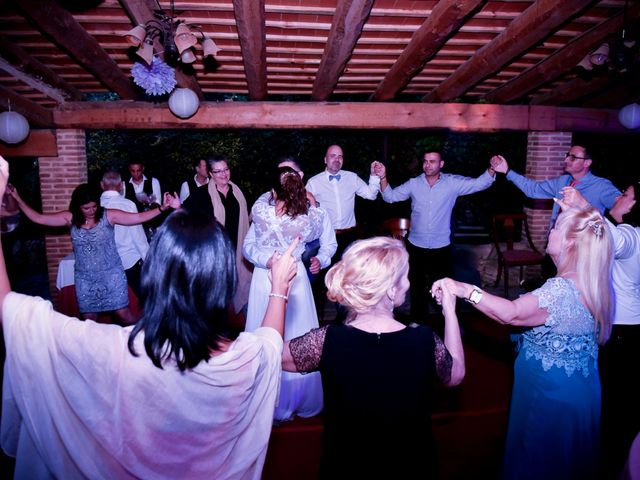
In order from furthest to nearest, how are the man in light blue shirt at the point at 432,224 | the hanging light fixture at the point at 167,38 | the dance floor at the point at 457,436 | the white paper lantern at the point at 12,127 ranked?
1. the man in light blue shirt at the point at 432,224
2. the white paper lantern at the point at 12,127
3. the hanging light fixture at the point at 167,38
4. the dance floor at the point at 457,436

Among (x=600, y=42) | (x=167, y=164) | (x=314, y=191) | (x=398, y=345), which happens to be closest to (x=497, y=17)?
(x=600, y=42)

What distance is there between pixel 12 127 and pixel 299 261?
11.4 ft

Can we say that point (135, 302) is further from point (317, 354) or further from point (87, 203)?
point (317, 354)

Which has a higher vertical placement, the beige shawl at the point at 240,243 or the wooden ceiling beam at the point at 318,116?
the wooden ceiling beam at the point at 318,116

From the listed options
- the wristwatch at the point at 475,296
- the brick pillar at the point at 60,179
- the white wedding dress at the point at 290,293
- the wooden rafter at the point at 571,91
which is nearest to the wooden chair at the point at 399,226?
the wooden rafter at the point at 571,91

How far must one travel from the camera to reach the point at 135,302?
184 inches

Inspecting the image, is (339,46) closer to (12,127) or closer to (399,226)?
(399,226)

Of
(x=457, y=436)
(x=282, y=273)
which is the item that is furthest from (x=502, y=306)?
(x=457, y=436)

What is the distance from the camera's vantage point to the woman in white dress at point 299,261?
9.87 ft

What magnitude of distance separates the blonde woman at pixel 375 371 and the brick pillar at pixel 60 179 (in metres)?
5.05

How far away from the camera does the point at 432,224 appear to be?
4648 mm

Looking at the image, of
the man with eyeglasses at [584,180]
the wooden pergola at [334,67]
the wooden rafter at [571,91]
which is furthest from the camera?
the wooden rafter at [571,91]

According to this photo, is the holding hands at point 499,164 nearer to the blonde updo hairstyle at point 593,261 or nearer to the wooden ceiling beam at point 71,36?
the blonde updo hairstyle at point 593,261

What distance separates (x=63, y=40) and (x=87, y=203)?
1.54 m
